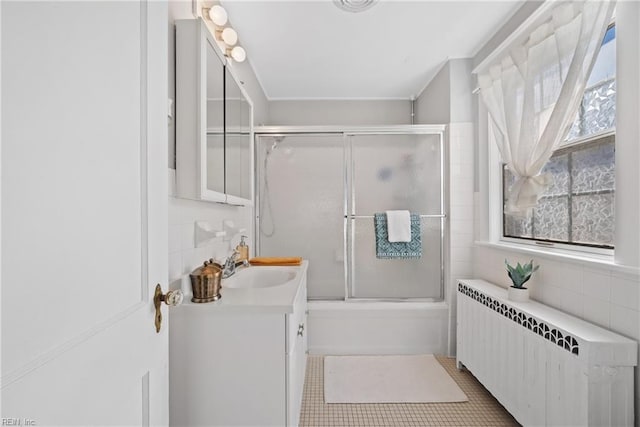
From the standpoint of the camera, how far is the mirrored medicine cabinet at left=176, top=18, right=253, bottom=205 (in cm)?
142

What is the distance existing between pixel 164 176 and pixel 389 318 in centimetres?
230

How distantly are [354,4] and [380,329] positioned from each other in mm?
2307

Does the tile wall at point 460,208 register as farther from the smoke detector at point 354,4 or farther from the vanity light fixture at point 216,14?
the vanity light fixture at point 216,14

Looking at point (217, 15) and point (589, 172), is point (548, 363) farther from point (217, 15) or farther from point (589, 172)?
point (217, 15)

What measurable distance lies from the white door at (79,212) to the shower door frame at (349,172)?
2.05 meters

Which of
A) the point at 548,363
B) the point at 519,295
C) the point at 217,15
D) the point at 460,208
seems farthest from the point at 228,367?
the point at 460,208

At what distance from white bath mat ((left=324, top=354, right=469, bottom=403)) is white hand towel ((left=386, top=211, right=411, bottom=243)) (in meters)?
0.94

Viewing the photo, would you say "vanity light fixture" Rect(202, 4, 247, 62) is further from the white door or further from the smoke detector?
the white door

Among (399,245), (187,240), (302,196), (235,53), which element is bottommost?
(399,245)

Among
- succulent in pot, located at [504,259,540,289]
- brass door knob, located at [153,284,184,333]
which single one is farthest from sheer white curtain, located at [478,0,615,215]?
brass door knob, located at [153,284,184,333]

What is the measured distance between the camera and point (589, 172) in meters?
1.59

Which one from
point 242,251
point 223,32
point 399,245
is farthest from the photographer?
point 399,245

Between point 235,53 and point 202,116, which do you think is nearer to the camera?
point 202,116

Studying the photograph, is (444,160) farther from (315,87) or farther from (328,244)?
(315,87)
